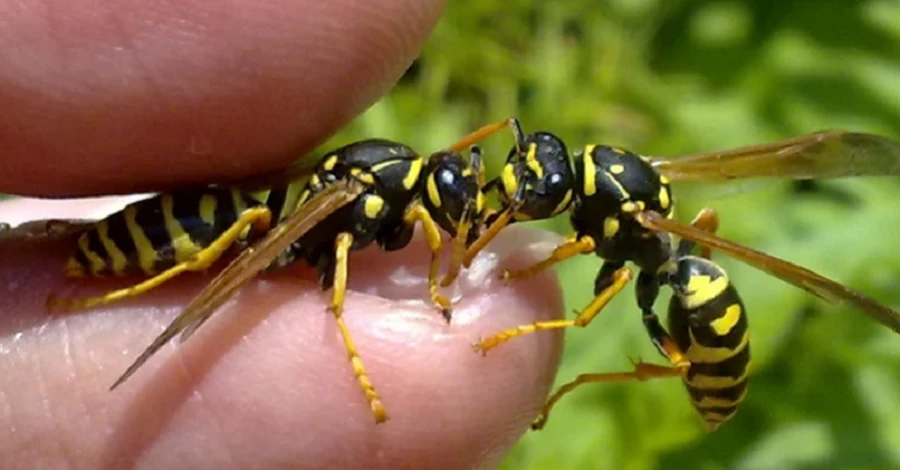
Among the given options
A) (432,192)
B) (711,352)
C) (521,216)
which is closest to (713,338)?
(711,352)

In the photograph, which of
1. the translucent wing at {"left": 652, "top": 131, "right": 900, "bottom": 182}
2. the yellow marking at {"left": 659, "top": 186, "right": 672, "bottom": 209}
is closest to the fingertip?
the yellow marking at {"left": 659, "top": 186, "right": 672, "bottom": 209}

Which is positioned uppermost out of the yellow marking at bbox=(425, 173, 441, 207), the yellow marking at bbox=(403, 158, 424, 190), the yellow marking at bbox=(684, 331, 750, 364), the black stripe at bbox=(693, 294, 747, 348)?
the yellow marking at bbox=(403, 158, 424, 190)

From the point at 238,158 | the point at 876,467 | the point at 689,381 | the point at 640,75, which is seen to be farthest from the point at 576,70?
the point at 238,158

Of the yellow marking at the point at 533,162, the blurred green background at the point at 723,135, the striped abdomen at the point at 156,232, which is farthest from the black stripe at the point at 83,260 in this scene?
the blurred green background at the point at 723,135

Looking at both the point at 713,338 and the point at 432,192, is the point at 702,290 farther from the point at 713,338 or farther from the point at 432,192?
the point at 432,192

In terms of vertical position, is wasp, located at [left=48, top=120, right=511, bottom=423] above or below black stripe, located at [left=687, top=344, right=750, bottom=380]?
above

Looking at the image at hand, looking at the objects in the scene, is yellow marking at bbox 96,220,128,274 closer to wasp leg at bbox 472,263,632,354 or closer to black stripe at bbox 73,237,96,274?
black stripe at bbox 73,237,96,274
